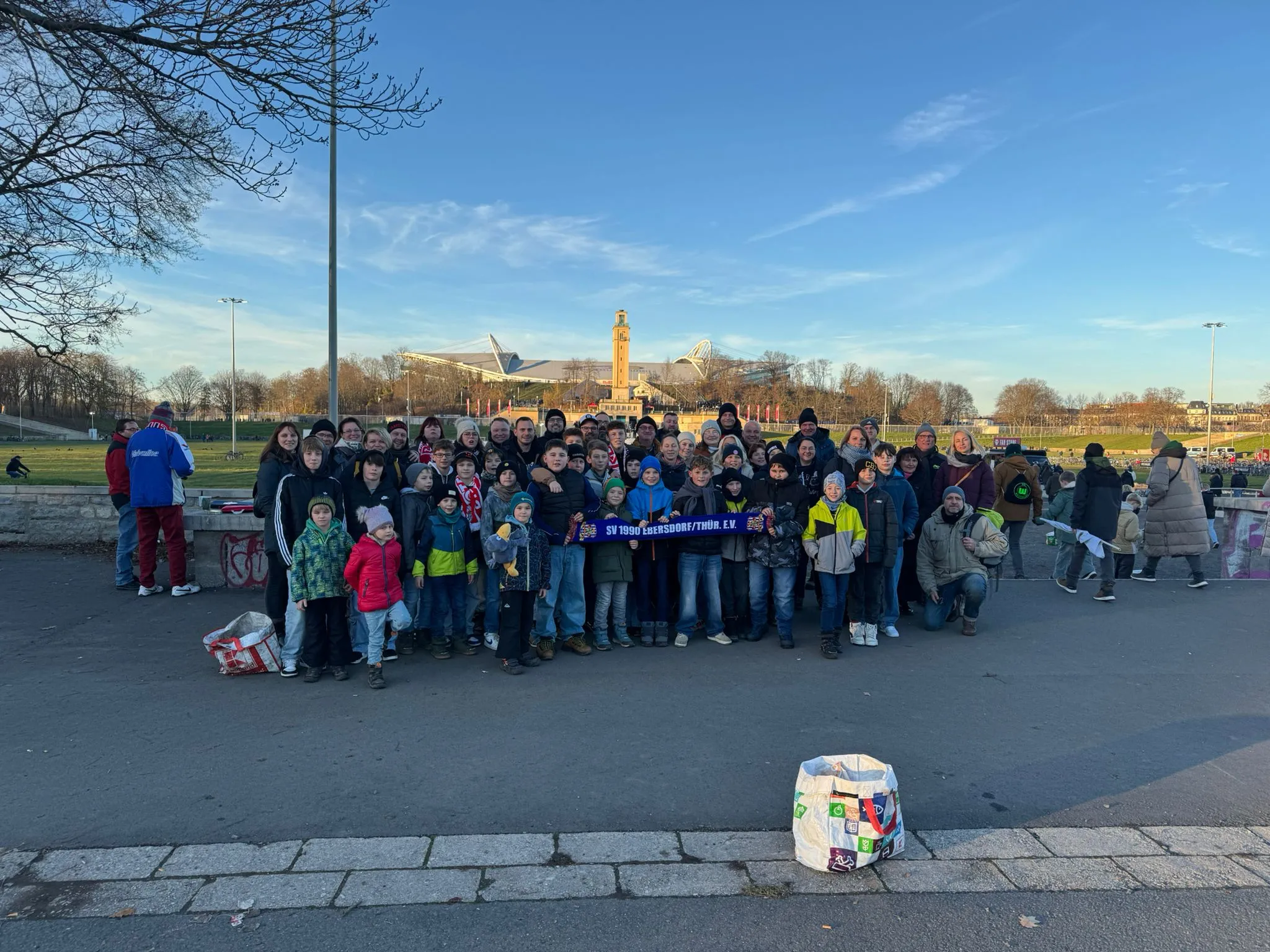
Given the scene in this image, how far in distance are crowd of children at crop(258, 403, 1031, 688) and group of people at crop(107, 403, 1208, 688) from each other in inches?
0.7

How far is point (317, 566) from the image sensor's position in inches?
217

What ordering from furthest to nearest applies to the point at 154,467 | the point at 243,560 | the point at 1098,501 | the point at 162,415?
the point at 1098,501, the point at 243,560, the point at 162,415, the point at 154,467

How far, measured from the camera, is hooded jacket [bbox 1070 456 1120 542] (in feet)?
28.5

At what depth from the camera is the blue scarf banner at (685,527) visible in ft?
21.3

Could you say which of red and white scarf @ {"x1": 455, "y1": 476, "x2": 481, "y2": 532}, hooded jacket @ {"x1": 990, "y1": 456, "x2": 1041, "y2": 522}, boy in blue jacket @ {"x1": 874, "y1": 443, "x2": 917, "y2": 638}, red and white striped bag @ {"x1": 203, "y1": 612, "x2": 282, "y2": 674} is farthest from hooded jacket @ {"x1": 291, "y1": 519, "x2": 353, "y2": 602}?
hooded jacket @ {"x1": 990, "y1": 456, "x2": 1041, "y2": 522}

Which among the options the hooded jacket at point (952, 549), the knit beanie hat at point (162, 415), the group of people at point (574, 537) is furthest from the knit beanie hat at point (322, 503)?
the hooded jacket at point (952, 549)

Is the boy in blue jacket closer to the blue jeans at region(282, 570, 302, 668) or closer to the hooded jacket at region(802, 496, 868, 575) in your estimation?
the hooded jacket at region(802, 496, 868, 575)

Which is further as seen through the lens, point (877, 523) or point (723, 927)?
point (877, 523)

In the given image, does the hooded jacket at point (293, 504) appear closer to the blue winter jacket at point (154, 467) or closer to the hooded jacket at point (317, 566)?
the hooded jacket at point (317, 566)

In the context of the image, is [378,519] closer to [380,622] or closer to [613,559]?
[380,622]

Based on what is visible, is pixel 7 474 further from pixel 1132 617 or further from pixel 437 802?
pixel 1132 617

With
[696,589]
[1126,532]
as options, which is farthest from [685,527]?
[1126,532]

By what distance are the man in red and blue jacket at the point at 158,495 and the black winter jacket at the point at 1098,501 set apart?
34.1 feet

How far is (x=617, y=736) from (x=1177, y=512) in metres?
8.25
